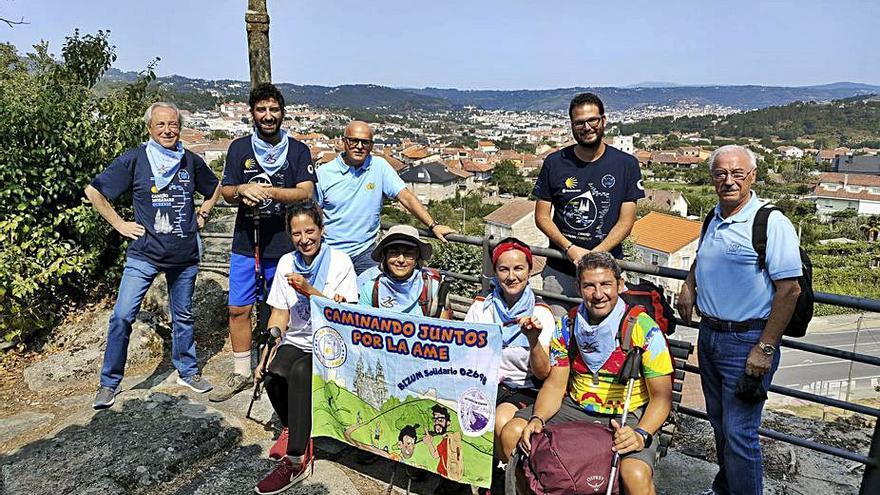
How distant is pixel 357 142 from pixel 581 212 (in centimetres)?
164

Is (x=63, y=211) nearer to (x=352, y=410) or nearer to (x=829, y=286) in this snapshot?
(x=352, y=410)

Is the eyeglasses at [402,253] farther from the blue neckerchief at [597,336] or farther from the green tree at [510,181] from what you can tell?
the green tree at [510,181]

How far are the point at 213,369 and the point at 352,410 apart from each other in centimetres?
244

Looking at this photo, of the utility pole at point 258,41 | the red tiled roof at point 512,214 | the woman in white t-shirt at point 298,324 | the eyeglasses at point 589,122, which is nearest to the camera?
the woman in white t-shirt at point 298,324

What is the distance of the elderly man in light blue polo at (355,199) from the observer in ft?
14.5

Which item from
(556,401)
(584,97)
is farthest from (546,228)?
(556,401)

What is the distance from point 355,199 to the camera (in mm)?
4441

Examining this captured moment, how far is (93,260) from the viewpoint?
613 centimetres

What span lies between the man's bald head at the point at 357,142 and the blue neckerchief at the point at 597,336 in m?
2.04

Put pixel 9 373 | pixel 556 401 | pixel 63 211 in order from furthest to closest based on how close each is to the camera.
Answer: pixel 63 211
pixel 9 373
pixel 556 401

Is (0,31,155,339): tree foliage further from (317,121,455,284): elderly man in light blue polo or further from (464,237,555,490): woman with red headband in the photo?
(464,237,555,490): woman with red headband

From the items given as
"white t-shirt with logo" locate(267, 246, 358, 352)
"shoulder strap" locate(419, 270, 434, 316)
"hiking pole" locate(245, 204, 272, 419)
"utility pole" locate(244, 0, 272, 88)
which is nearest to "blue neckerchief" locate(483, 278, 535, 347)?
"shoulder strap" locate(419, 270, 434, 316)

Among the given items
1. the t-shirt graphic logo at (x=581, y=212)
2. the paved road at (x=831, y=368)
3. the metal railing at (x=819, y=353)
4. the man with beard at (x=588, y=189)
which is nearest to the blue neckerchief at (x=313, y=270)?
the metal railing at (x=819, y=353)

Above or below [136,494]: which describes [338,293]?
above
